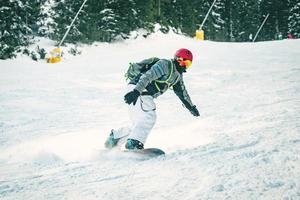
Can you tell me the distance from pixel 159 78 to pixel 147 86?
0.68 feet

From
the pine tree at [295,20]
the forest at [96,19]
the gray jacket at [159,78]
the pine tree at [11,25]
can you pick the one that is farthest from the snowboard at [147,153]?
the pine tree at [295,20]

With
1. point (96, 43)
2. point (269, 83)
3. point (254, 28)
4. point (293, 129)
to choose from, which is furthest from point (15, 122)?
point (254, 28)

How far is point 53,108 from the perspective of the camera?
8289 millimetres

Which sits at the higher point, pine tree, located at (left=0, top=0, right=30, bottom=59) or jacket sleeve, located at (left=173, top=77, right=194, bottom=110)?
pine tree, located at (left=0, top=0, right=30, bottom=59)

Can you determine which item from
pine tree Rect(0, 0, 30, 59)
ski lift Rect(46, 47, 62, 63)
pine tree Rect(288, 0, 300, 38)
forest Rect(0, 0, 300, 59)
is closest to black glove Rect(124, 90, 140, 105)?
forest Rect(0, 0, 300, 59)

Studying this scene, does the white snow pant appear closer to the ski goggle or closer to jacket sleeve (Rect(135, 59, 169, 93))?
jacket sleeve (Rect(135, 59, 169, 93))

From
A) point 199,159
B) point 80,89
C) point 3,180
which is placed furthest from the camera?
point 80,89

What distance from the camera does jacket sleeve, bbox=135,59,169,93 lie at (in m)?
4.37

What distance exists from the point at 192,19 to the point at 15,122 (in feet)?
91.3

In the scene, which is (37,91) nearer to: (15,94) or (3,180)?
(15,94)

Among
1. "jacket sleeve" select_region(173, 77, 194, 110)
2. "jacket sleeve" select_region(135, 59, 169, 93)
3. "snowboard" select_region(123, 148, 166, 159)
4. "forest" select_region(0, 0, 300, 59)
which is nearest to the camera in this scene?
"snowboard" select_region(123, 148, 166, 159)

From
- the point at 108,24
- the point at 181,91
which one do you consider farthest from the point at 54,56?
the point at 181,91

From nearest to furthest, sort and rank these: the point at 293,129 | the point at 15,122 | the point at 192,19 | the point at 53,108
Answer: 1. the point at 293,129
2. the point at 15,122
3. the point at 53,108
4. the point at 192,19

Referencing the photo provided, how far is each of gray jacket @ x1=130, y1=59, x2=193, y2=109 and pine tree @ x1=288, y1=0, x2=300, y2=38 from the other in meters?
43.7
